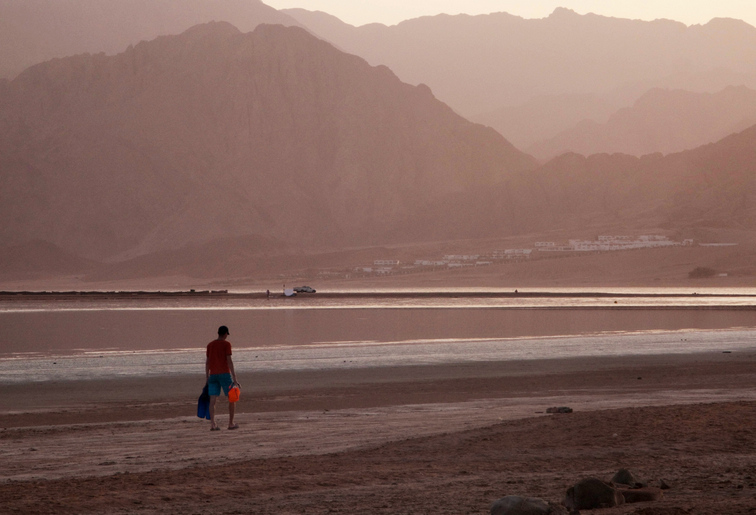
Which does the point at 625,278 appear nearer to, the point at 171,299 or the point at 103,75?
the point at 171,299

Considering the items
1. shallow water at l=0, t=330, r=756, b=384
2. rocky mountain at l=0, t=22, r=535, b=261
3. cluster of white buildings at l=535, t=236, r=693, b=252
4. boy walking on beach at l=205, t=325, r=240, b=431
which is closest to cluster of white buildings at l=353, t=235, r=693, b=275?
cluster of white buildings at l=535, t=236, r=693, b=252

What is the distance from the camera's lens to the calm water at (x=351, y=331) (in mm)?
28703

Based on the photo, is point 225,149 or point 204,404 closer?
point 204,404

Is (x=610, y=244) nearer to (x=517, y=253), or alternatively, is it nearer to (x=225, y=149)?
(x=517, y=253)

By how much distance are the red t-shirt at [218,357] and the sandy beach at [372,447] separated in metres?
0.97

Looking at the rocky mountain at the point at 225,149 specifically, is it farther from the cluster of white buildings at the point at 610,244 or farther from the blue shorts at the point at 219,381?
the blue shorts at the point at 219,381

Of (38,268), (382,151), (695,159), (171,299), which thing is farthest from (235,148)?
(171,299)

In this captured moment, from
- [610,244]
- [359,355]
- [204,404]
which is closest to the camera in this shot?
[204,404]

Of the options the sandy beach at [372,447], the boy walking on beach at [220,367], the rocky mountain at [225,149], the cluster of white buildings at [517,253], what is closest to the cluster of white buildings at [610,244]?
the cluster of white buildings at [517,253]

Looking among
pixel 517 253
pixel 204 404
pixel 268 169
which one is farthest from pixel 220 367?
pixel 268 169

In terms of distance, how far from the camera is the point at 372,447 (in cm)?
1288

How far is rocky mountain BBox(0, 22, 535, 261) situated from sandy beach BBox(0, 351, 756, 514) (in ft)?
430

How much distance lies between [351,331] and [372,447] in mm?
27841

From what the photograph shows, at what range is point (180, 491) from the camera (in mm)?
10156
